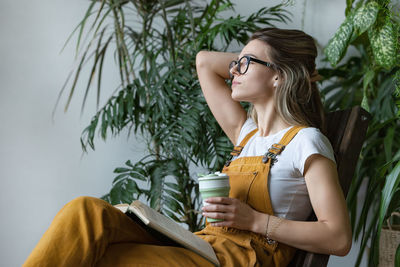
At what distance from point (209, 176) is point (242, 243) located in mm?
228

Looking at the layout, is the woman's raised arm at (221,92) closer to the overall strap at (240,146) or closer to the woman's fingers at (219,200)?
the overall strap at (240,146)

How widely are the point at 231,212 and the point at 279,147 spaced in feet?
0.85

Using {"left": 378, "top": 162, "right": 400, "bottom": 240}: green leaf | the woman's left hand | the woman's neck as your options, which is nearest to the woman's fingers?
the woman's left hand

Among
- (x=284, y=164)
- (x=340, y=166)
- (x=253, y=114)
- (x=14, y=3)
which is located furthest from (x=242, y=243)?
(x=14, y=3)

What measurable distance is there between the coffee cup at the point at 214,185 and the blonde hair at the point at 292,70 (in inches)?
13.6

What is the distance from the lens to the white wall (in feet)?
8.71

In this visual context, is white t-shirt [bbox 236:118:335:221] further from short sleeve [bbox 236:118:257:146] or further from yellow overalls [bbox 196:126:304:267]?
short sleeve [bbox 236:118:257:146]

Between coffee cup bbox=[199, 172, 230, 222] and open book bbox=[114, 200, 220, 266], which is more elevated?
coffee cup bbox=[199, 172, 230, 222]

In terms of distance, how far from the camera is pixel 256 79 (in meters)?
1.45

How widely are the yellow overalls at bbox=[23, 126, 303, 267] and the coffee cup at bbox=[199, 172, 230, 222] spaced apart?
0.46 ft

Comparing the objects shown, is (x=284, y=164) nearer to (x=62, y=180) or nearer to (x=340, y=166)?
(x=340, y=166)

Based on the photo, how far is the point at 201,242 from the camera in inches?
47.4


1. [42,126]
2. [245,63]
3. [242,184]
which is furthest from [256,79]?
[42,126]

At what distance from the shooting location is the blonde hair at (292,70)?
144 centimetres
